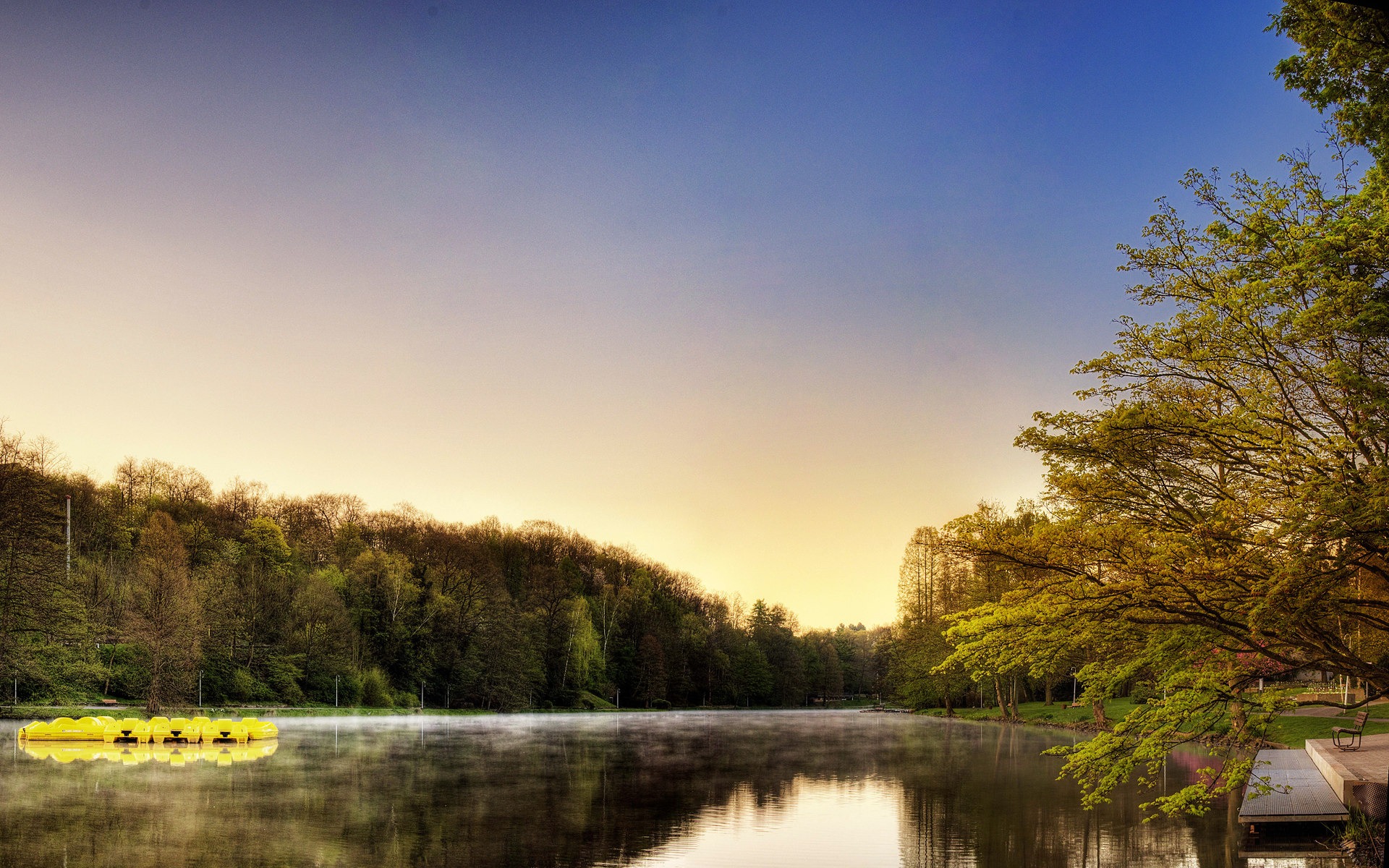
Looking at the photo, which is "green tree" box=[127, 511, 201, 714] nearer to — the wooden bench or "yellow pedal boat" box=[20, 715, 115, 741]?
"yellow pedal boat" box=[20, 715, 115, 741]

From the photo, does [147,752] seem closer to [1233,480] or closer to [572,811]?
[572,811]

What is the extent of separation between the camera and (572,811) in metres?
21.0

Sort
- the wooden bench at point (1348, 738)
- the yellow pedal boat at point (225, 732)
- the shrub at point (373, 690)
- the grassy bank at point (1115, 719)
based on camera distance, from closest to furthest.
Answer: the wooden bench at point (1348, 738) → the grassy bank at point (1115, 719) → the yellow pedal boat at point (225, 732) → the shrub at point (373, 690)

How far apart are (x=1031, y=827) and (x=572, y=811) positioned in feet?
31.5

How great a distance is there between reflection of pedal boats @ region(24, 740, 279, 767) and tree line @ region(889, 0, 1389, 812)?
2696 cm

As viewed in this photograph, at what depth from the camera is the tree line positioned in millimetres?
9773

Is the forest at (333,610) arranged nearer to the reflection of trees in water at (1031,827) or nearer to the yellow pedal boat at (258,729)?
the yellow pedal boat at (258,729)

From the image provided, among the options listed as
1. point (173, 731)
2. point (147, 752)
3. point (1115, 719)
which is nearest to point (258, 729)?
point (173, 731)

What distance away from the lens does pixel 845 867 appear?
1641 centimetres

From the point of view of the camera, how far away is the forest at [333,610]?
163 ft

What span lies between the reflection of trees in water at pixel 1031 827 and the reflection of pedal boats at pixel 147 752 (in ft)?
70.9

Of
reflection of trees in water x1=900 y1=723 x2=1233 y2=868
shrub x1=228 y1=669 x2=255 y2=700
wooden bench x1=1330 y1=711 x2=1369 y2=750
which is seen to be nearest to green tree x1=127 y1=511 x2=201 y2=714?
shrub x1=228 y1=669 x2=255 y2=700

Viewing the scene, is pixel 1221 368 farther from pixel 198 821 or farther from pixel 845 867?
pixel 198 821

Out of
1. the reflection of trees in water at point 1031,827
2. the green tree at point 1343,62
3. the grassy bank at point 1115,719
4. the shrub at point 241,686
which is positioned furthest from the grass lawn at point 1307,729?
the shrub at point 241,686
